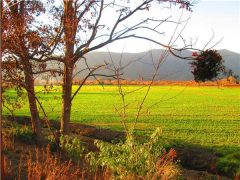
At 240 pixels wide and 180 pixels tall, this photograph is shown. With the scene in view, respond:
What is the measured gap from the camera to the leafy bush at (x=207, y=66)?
715cm

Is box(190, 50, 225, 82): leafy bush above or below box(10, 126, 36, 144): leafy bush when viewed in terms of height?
above

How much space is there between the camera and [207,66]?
7.39m

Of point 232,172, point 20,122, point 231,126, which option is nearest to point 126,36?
point 232,172

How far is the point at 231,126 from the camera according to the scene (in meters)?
25.1

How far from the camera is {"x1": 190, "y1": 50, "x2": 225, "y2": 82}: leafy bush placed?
23.5 ft

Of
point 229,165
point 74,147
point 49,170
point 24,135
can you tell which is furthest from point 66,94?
point 229,165

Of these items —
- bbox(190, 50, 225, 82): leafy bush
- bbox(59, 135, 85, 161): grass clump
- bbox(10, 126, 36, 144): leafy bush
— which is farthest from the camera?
bbox(10, 126, 36, 144): leafy bush

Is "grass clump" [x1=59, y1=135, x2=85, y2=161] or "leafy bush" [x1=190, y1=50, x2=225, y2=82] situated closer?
"leafy bush" [x1=190, y1=50, x2=225, y2=82]

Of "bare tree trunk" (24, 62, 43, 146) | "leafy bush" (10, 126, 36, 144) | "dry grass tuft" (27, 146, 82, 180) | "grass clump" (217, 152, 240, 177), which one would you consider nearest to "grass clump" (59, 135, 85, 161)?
"dry grass tuft" (27, 146, 82, 180)

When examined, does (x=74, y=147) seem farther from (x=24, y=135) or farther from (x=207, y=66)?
(x=24, y=135)

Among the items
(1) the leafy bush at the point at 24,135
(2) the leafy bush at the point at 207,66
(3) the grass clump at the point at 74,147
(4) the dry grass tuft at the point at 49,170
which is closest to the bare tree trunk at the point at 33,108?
(1) the leafy bush at the point at 24,135

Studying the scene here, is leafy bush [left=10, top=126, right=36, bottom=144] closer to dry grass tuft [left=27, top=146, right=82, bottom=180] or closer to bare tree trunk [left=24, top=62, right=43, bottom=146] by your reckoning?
bare tree trunk [left=24, top=62, right=43, bottom=146]

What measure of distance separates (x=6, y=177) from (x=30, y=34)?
A: 11.0 feet

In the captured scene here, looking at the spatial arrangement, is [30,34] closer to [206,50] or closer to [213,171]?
[206,50]
